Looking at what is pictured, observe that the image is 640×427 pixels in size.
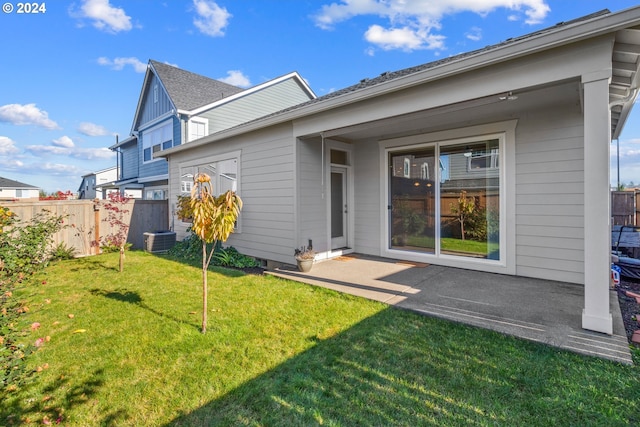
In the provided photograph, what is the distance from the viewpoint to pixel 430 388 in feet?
7.17

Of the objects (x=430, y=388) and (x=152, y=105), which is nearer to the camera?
(x=430, y=388)

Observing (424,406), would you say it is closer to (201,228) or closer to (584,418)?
(584,418)

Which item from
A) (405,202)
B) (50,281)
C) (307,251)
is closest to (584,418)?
(307,251)

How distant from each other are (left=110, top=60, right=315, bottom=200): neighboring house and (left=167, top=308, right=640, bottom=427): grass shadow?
12580mm

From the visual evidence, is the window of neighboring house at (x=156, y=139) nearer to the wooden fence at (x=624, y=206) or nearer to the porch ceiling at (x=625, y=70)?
the porch ceiling at (x=625, y=70)

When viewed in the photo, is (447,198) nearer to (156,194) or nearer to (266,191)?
(266,191)

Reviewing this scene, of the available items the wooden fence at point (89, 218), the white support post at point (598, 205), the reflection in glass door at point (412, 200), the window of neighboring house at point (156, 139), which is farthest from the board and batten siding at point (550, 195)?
the window of neighboring house at point (156, 139)

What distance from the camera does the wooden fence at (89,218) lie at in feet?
23.8

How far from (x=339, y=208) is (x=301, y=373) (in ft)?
15.8

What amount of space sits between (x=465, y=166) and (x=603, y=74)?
2647 mm

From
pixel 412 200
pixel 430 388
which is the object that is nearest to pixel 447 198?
pixel 412 200

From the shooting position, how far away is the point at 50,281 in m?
5.42

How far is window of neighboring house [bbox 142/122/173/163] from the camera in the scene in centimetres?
1371

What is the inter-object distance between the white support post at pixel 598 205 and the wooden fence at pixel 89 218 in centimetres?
907
